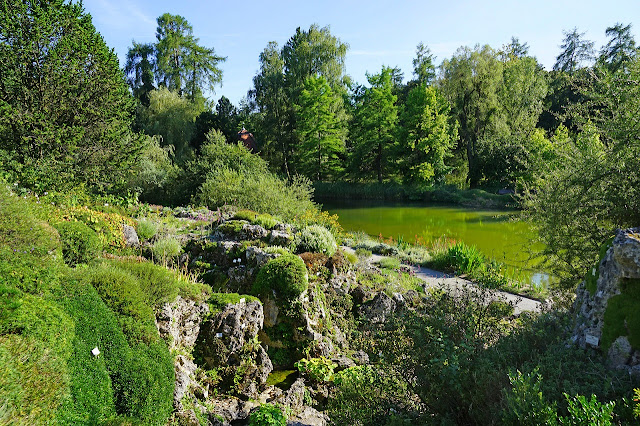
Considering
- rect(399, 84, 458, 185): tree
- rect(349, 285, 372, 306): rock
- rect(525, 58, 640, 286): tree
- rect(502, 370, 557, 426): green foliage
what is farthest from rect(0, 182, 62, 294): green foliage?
rect(399, 84, 458, 185): tree

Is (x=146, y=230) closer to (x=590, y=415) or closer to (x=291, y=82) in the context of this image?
(x=590, y=415)

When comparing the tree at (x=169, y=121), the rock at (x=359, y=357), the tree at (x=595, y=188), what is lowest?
the rock at (x=359, y=357)

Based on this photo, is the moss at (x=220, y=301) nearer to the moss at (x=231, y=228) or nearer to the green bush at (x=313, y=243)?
the green bush at (x=313, y=243)

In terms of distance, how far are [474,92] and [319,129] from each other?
12988mm

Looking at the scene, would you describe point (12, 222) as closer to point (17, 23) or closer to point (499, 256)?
point (17, 23)

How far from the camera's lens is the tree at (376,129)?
1209 inches

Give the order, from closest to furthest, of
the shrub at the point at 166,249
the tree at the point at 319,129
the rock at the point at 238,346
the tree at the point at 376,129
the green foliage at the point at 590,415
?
the green foliage at the point at 590,415
the rock at the point at 238,346
the shrub at the point at 166,249
the tree at the point at 319,129
the tree at the point at 376,129

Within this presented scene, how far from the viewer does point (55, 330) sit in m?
2.88

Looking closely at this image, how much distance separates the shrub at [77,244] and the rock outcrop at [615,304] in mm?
5457

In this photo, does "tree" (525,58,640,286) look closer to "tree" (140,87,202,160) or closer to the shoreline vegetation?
the shoreline vegetation

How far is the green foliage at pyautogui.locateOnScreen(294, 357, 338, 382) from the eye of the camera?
5.09 meters

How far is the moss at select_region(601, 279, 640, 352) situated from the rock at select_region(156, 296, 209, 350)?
4006mm

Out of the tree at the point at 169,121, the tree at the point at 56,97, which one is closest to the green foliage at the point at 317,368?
the tree at the point at 56,97

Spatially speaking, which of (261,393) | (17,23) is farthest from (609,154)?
(17,23)
